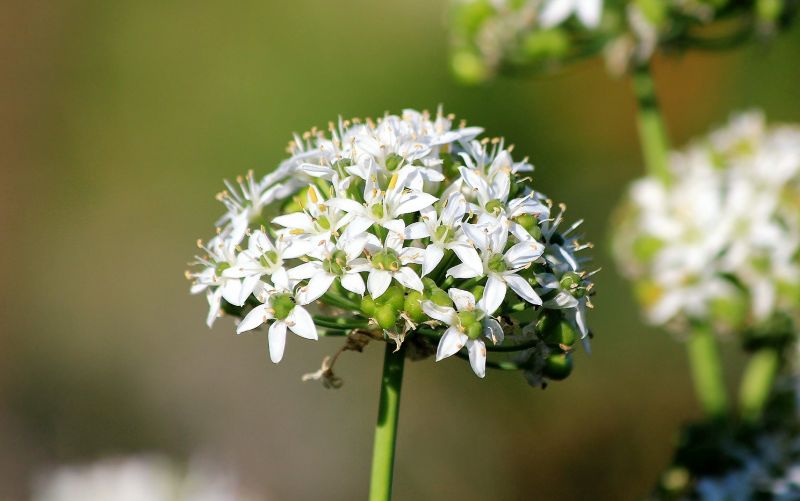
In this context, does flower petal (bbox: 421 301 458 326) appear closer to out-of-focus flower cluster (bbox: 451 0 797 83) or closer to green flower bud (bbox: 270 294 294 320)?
green flower bud (bbox: 270 294 294 320)

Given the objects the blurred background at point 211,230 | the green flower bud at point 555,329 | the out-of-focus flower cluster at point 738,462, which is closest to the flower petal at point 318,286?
the green flower bud at point 555,329

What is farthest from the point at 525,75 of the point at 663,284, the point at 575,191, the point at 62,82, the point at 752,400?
the point at 62,82

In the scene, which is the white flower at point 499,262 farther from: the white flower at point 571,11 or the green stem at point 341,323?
the white flower at point 571,11

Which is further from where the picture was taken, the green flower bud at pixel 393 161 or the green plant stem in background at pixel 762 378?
the green plant stem in background at pixel 762 378

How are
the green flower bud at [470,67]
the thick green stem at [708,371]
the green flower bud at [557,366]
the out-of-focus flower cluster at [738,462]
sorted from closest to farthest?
the green flower bud at [557,366], the out-of-focus flower cluster at [738,462], the thick green stem at [708,371], the green flower bud at [470,67]

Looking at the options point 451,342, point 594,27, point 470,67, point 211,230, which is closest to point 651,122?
point 594,27
